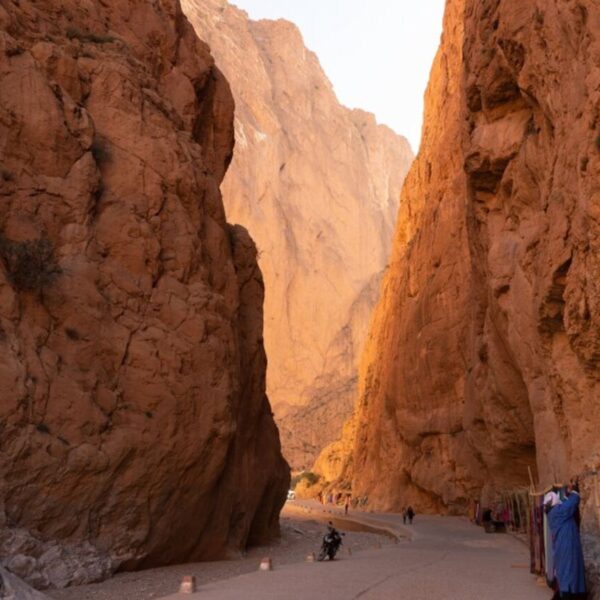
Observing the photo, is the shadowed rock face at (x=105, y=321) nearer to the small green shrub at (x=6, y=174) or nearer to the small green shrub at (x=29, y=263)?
the small green shrub at (x=29, y=263)

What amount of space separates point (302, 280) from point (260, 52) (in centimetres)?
3765

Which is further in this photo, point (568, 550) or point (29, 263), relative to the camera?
point (29, 263)

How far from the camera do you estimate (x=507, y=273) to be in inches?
706

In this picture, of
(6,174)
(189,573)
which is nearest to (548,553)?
(189,573)

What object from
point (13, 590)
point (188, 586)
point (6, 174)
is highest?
point (6, 174)

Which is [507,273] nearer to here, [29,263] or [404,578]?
[404,578]

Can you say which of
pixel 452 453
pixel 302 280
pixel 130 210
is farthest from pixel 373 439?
pixel 302 280

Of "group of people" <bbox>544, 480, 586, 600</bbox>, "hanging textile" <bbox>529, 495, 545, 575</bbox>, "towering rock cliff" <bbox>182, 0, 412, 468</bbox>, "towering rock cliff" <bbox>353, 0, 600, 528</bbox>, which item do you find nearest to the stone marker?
"group of people" <bbox>544, 480, 586, 600</bbox>

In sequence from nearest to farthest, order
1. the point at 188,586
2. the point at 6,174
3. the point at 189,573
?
the point at 188,586 < the point at 6,174 < the point at 189,573

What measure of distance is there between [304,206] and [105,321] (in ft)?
280

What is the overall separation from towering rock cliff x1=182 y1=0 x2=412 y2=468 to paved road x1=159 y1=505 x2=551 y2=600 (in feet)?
208

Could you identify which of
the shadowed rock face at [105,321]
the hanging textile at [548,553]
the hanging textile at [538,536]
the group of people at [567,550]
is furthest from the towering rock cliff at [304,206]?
the group of people at [567,550]

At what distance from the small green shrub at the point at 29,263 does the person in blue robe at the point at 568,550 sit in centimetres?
929

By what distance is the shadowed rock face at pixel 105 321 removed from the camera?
1202 centimetres
